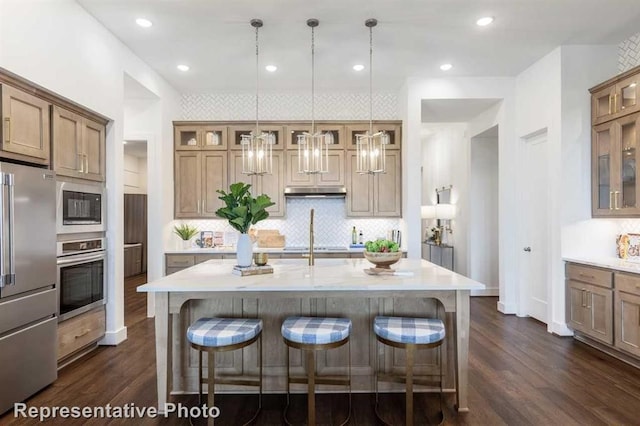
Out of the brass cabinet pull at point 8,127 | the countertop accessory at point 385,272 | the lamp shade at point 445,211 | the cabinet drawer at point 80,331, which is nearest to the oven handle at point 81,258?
the cabinet drawer at point 80,331

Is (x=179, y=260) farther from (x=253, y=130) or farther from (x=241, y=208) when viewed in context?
(x=241, y=208)

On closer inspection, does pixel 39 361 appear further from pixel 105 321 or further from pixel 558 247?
pixel 558 247

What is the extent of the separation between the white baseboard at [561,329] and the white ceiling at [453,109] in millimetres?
2955

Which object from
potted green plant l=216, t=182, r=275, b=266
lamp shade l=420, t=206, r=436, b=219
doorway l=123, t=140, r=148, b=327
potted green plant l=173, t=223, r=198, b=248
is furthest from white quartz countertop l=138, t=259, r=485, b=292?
doorway l=123, t=140, r=148, b=327

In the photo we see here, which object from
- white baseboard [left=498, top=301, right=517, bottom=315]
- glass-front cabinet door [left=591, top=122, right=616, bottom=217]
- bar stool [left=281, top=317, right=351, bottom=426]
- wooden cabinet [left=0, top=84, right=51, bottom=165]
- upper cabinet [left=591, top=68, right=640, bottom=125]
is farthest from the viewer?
white baseboard [left=498, top=301, right=517, bottom=315]

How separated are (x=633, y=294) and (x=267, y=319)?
3.18 meters

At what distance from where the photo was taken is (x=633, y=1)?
324cm

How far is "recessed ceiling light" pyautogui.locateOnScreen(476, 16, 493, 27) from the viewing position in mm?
3492

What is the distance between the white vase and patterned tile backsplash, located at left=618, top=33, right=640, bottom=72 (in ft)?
14.5

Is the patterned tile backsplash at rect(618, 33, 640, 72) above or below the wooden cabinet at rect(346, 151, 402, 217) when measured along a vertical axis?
above

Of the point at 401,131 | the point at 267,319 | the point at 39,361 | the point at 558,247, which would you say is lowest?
the point at 39,361

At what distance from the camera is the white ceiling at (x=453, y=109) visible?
5074mm

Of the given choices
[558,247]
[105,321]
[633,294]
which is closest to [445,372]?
[633,294]

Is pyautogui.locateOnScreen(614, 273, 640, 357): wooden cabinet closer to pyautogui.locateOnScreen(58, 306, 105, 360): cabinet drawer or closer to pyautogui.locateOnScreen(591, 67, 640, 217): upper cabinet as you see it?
pyautogui.locateOnScreen(591, 67, 640, 217): upper cabinet
